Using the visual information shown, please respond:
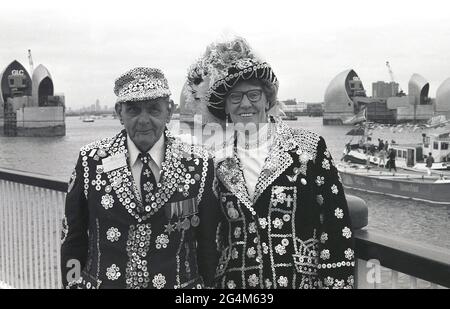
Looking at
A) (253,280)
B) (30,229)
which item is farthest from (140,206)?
(30,229)

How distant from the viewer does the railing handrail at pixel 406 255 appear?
5.82ft

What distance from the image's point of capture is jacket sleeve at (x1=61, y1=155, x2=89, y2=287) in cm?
217

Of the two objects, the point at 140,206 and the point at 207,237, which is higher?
the point at 140,206

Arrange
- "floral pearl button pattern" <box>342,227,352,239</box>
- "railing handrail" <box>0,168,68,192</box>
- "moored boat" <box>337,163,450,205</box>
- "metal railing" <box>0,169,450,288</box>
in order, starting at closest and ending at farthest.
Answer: "floral pearl button pattern" <box>342,227,352,239</box> → "railing handrail" <box>0,168,68,192</box> → "metal railing" <box>0,169,450,288</box> → "moored boat" <box>337,163,450,205</box>

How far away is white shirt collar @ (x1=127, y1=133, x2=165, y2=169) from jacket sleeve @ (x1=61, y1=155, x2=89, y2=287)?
202 millimetres

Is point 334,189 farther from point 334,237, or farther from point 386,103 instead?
point 386,103

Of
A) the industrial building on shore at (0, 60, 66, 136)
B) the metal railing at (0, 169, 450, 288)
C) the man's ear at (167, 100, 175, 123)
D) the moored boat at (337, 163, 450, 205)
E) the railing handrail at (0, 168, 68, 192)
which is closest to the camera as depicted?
the man's ear at (167, 100, 175, 123)

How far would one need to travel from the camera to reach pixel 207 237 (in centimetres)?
215

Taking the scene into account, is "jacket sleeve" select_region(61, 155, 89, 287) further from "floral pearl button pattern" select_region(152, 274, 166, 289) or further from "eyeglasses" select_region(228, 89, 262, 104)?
"eyeglasses" select_region(228, 89, 262, 104)

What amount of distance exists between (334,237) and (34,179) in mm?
2441

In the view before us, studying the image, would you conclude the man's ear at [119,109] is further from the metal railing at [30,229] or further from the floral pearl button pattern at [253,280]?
the metal railing at [30,229]

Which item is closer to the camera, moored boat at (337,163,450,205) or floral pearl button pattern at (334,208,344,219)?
floral pearl button pattern at (334,208,344,219)

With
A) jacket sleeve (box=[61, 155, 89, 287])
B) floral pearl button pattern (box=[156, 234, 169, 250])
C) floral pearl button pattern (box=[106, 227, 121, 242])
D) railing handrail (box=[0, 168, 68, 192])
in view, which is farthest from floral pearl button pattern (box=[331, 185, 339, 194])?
railing handrail (box=[0, 168, 68, 192])
